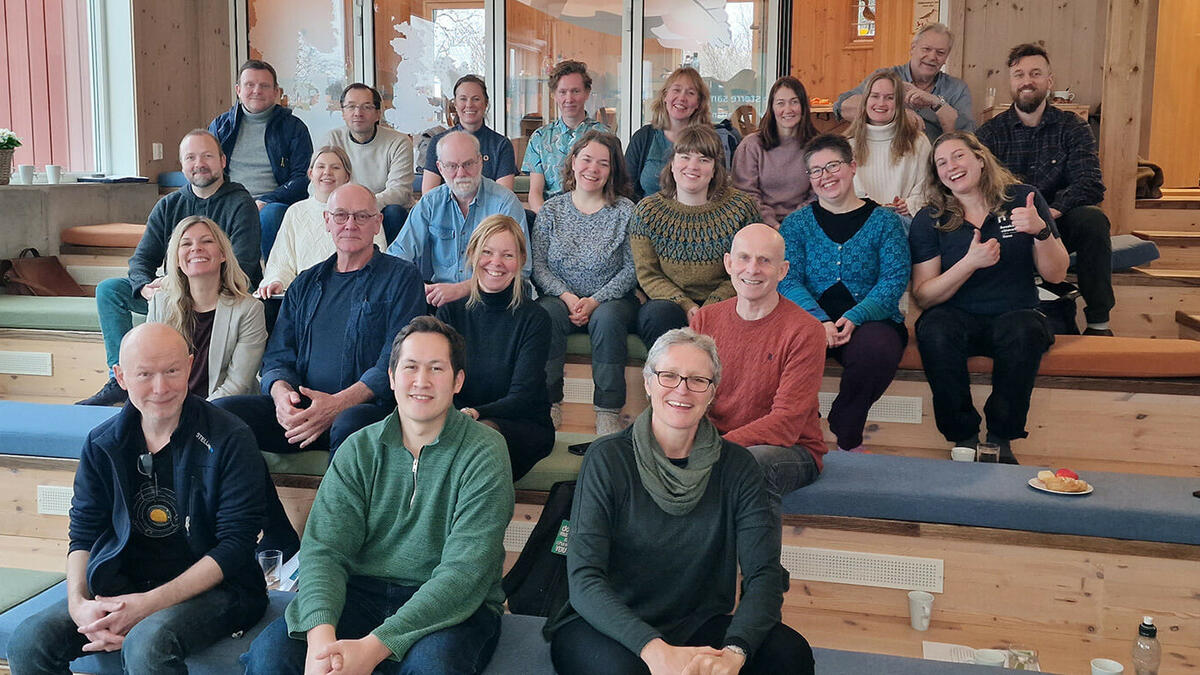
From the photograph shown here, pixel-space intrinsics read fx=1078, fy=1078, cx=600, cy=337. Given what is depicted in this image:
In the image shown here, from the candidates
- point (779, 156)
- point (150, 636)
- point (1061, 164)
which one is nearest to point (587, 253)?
point (779, 156)

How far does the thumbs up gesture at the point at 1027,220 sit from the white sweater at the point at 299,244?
227 centimetres

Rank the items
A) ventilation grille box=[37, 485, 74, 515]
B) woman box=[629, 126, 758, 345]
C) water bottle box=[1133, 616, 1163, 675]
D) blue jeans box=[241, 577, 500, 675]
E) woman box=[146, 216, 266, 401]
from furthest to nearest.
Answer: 1. woman box=[629, 126, 758, 345]
2. woman box=[146, 216, 266, 401]
3. ventilation grille box=[37, 485, 74, 515]
4. water bottle box=[1133, 616, 1163, 675]
5. blue jeans box=[241, 577, 500, 675]

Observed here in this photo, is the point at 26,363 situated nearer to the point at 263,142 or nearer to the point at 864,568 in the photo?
the point at 263,142

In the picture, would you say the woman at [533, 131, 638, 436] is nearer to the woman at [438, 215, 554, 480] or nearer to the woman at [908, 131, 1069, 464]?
the woman at [438, 215, 554, 480]

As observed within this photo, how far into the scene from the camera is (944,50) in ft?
16.1

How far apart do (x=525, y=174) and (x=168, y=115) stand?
89.6 inches

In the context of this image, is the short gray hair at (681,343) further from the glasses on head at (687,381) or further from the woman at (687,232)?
the woman at (687,232)

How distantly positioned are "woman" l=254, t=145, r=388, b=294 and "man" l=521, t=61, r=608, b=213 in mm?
1097

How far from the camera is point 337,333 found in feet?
10.7

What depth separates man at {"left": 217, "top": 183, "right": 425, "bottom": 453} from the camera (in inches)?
123

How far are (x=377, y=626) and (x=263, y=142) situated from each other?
3504 mm

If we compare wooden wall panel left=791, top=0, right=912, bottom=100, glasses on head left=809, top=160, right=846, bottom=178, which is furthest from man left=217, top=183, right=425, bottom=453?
wooden wall panel left=791, top=0, right=912, bottom=100

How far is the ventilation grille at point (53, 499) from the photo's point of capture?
3.21 m

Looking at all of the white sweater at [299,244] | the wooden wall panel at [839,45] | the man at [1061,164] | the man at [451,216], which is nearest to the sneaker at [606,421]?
the man at [451,216]
